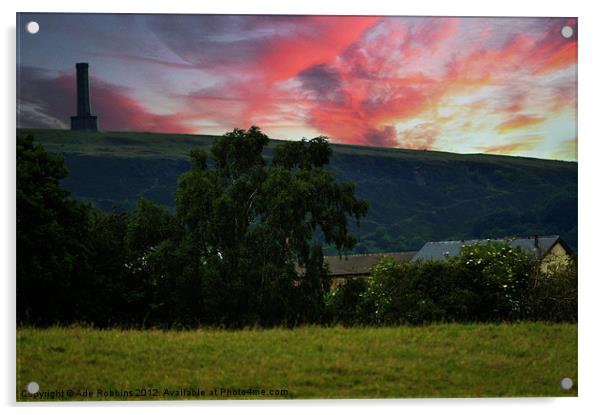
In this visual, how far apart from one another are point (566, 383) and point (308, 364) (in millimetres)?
3346

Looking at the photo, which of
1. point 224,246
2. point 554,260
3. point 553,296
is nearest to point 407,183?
point 553,296

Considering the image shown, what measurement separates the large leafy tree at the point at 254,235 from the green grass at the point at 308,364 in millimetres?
8128

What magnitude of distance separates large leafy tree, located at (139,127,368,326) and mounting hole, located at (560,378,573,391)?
930 centimetres

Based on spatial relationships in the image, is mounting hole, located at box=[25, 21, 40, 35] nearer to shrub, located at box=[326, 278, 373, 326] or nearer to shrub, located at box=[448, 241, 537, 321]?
shrub, located at box=[448, 241, 537, 321]

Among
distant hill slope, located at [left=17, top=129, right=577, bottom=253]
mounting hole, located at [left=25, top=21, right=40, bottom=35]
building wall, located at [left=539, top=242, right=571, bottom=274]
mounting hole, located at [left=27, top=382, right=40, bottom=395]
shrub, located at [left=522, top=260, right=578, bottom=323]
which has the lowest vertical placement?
mounting hole, located at [left=27, top=382, right=40, bottom=395]

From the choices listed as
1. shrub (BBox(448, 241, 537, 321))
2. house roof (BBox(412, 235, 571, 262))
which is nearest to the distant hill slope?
house roof (BBox(412, 235, 571, 262))

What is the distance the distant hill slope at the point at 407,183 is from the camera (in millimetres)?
14672

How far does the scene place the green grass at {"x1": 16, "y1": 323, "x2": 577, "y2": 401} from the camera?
12.1 m

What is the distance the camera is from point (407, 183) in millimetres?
17875

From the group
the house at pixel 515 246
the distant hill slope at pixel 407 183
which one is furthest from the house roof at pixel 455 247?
the distant hill slope at pixel 407 183

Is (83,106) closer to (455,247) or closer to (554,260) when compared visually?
(554,260)

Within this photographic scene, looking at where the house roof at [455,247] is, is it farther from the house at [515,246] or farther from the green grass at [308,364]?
the green grass at [308,364]
